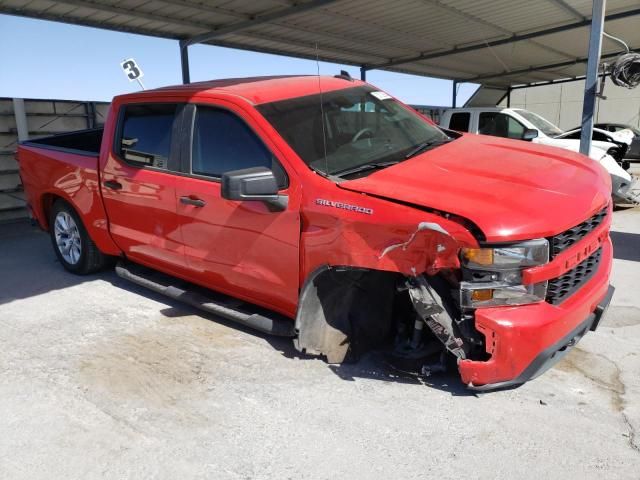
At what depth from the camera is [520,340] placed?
262cm

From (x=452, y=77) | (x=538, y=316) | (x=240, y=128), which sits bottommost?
(x=538, y=316)

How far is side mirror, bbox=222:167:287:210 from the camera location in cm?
313

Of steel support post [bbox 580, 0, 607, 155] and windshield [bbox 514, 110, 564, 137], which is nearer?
steel support post [bbox 580, 0, 607, 155]

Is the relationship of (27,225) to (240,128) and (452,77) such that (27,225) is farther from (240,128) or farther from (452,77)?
(452,77)

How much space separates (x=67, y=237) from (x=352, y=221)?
3968 mm

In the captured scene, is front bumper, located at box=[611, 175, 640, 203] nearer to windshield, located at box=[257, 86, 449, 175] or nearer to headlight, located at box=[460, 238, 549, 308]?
windshield, located at box=[257, 86, 449, 175]

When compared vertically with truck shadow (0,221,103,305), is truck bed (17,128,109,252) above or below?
above

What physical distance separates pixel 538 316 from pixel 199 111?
2.79 m

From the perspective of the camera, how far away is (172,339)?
13.2 feet

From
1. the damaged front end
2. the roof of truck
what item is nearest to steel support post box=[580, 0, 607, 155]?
the roof of truck

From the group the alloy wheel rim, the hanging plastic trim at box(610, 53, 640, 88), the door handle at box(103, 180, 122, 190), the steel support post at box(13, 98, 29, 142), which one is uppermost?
the hanging plastic trim at box(610, 53, 640, 88)

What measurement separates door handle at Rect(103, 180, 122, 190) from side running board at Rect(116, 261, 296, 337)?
31.4 inches

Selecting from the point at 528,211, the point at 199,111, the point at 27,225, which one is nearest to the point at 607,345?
the point at 528,211

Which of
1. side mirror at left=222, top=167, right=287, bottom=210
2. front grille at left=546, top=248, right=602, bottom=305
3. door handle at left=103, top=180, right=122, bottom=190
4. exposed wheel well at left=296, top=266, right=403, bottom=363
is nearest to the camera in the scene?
front grille at left=546, top=248, right=602, bottom=305
